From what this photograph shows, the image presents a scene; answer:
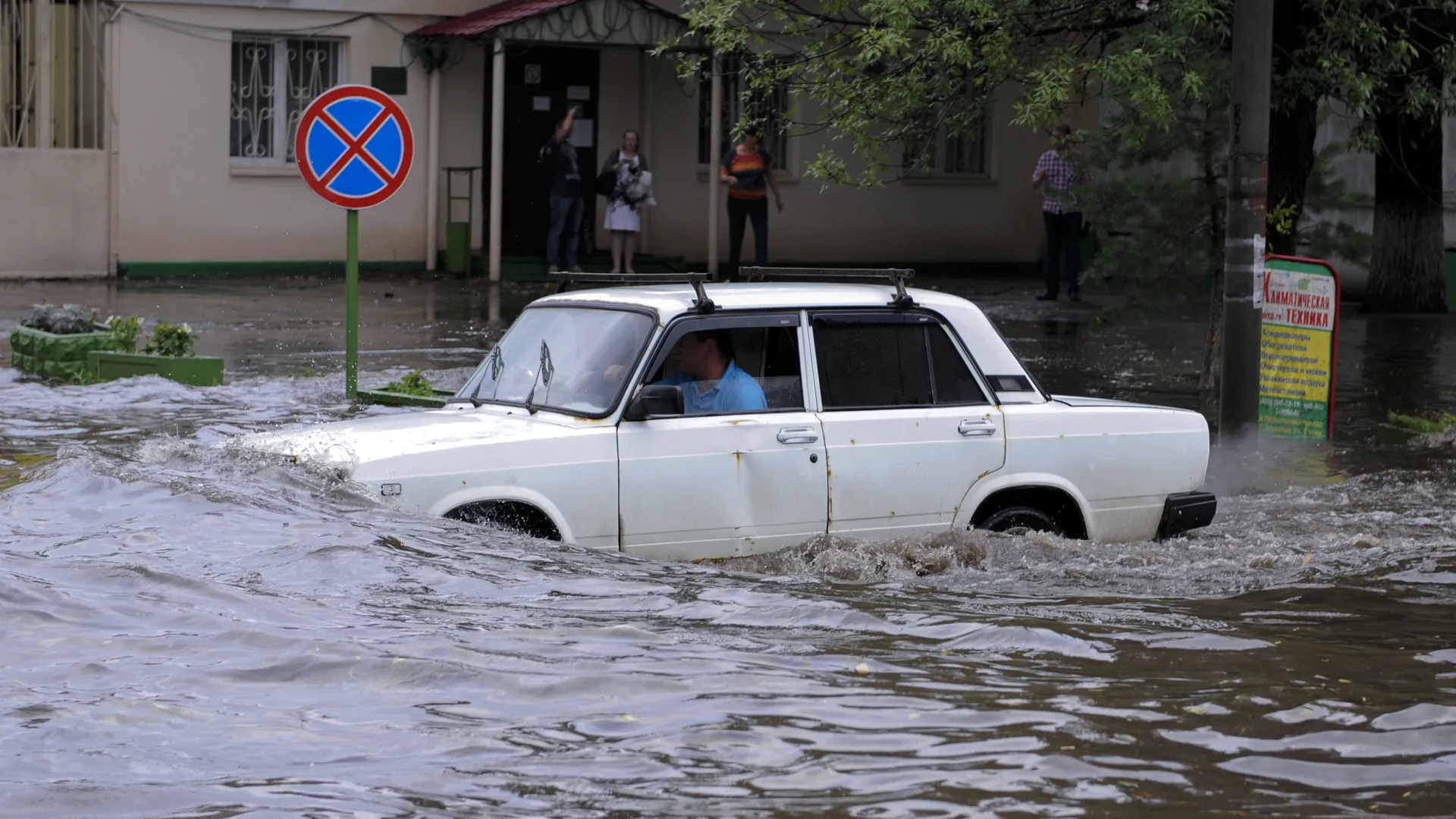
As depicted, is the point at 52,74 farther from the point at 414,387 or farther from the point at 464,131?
the point at 414,387

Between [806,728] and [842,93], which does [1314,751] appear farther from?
[842,93]

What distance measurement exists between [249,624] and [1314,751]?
340cm

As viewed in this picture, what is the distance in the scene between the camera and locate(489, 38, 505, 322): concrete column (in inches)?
891

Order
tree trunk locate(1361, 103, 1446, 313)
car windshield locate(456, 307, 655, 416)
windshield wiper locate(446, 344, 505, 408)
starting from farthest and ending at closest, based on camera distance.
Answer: tree trunk locate(1361, 103, 1446, 313) → windshield wiper locate(446, 344, 505, 408) → car windshield locate(456, 307, 655, 416)

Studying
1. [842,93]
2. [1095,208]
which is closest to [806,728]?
[842,93]

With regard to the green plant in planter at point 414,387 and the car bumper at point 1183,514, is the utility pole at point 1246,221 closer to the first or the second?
the car bumper at point 1183,514

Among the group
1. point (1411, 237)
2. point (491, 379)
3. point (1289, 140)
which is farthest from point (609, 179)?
point (491, 379)

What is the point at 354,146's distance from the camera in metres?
11.8

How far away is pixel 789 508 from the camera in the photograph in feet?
25.2

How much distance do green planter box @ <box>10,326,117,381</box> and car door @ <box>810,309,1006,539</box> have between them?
7630mm

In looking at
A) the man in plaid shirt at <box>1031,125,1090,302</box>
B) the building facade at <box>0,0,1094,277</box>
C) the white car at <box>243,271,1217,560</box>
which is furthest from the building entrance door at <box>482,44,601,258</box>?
the white car at <box>243,271,1217,560</box>

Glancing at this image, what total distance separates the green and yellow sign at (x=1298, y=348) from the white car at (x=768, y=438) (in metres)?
3.77

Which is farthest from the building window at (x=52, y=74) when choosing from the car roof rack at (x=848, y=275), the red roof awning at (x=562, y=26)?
the car roof rack at (x=848, y=275)

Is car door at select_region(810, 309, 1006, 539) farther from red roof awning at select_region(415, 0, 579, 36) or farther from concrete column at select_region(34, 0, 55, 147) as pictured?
concrete column at select_region(34, 0, 55, 147)
